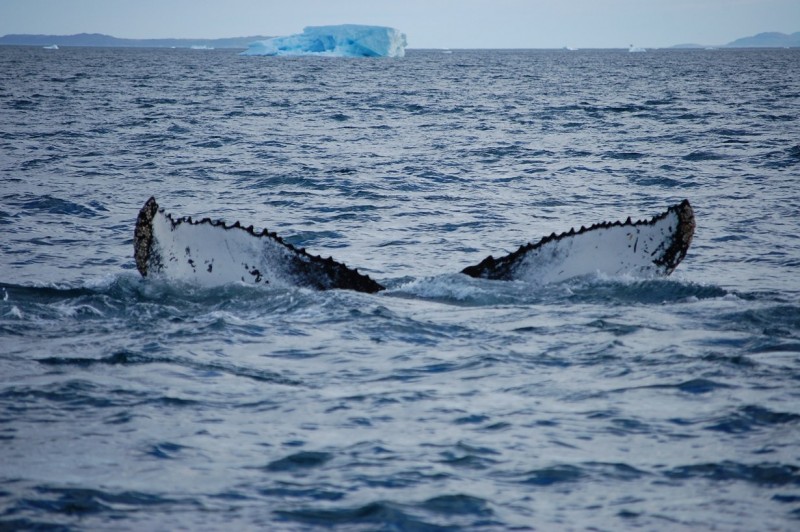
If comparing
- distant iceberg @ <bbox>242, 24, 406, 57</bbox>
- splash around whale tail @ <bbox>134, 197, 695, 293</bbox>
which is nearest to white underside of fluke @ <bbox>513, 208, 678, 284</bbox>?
splash around whale tail @ <bbox>134, 197, 695, 293</bbox>

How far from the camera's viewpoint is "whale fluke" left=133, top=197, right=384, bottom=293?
19.5ft

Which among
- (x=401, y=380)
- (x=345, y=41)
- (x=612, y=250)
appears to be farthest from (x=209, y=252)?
(x=345, y=41)

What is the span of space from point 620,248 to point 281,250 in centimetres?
230

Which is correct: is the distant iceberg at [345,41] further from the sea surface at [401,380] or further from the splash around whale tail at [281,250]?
the splash around whale tail at [281,250]

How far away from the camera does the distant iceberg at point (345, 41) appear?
12431cm

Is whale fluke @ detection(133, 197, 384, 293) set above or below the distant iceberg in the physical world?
below

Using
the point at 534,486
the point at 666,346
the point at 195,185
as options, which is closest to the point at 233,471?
the point at 534,486

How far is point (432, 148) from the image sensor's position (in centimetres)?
2358

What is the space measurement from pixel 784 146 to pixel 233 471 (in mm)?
20825

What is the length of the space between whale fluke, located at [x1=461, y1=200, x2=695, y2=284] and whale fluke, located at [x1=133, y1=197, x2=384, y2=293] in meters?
1.28

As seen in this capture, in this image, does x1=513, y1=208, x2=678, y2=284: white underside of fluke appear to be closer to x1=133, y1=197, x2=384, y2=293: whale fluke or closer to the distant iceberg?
x1=133, y1=197, x2=384, y2=293: whale fluke

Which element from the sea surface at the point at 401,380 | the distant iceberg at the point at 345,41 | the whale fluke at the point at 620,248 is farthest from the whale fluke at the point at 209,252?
the distant iceberg at the point at 345,41

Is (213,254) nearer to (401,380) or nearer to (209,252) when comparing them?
(209,252)

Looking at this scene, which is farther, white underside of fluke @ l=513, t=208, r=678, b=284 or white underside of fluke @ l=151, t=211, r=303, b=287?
white underside of fluke @ l=513, t=208, r=678, b=284
